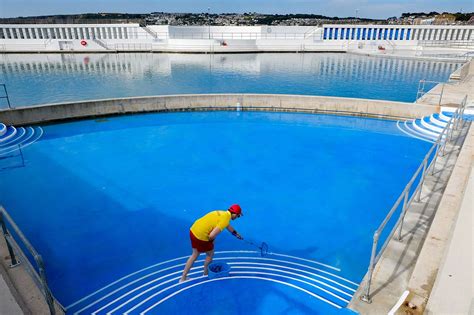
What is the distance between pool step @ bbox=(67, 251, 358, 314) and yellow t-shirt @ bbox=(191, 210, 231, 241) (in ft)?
3.64

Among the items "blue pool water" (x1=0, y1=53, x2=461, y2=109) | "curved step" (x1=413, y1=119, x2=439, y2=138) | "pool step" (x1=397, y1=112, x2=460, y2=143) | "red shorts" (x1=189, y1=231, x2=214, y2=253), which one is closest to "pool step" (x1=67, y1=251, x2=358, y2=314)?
"red shorts" (x1=189, y1=231, x2=214, y2=253)

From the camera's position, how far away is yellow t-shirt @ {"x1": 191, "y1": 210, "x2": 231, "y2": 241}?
16.2ft

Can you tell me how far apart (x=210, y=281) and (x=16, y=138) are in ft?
39.1

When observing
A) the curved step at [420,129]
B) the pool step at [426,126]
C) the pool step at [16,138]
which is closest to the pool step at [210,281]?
the pool step at [16,138]

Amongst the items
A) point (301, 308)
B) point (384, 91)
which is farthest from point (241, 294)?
point (384, 91)

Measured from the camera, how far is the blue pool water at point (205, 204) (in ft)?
18.3

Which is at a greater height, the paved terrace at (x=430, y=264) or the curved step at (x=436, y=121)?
the paved terrace at (x=430, y=264)

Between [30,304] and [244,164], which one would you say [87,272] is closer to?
[30,304]

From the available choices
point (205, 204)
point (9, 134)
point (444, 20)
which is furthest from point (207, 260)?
point (444, 20)

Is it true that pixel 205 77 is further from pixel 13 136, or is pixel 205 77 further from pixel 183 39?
pixel 183 39

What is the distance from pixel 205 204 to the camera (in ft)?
28.0

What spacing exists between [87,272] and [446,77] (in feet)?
96.9

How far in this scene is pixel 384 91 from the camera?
21.3 m

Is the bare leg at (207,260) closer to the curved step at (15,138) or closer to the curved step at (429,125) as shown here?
the curved step at (15,138)
